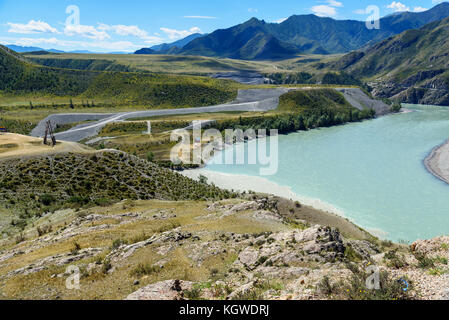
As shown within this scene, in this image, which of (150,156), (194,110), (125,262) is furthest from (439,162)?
(194,110)

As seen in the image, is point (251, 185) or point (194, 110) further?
point (194, 110)

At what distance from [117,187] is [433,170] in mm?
64448

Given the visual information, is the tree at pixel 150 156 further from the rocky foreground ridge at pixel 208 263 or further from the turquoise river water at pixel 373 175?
the rocky foreground ridge at pixel 208 263

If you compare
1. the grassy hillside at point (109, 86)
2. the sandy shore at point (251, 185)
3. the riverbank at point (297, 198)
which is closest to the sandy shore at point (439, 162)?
the sandy shore at point (251, 185)

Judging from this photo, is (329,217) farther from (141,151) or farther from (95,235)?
(141,151)

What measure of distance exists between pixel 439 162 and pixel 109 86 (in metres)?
134

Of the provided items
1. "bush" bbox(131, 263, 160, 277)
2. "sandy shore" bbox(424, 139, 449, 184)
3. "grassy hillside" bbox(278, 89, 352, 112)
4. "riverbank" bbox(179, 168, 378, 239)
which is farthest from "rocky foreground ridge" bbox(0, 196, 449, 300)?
"grassy hillside" bbox(278, 89, 352, 112)

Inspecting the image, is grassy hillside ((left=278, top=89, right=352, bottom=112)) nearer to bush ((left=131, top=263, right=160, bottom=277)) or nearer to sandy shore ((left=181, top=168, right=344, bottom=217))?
sandy shore ((left=181, top=168, right=344, bottom=217))

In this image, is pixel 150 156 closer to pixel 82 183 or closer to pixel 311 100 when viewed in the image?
pixel 82 183

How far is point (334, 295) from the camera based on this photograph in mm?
11055

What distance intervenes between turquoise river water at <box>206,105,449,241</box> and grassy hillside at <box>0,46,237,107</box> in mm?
56269

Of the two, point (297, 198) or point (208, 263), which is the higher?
point (208, 263)

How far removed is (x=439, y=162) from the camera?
65.2 m

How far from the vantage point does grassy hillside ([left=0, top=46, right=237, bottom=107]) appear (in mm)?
125125
